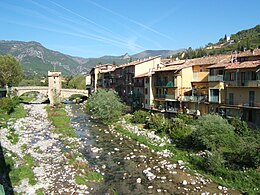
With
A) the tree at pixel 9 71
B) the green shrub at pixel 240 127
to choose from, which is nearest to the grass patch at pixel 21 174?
the green shrub at pixel 240 127

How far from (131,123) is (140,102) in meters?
9.12

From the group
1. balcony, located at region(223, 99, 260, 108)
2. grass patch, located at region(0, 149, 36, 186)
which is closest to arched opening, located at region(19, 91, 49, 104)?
grass patch, located at region(0, 149, 36, 186)

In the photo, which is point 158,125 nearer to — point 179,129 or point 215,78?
point 179,129

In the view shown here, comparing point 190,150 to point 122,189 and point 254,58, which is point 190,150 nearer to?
point 122,189

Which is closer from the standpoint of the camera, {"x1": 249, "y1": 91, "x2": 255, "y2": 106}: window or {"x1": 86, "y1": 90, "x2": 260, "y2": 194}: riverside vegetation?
{"x1": 86, "y1": 90, "x2": 260, "y2": 194}: riverside vegetation

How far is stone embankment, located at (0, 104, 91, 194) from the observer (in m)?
22.4

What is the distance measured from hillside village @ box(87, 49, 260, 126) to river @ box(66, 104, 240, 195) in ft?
37.1

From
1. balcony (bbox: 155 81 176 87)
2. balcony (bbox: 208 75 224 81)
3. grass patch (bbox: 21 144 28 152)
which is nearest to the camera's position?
grass patch (bbox: 21 144 28 152)

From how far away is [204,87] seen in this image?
41.5m

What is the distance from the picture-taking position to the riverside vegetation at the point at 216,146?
23.3 meters

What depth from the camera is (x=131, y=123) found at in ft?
158

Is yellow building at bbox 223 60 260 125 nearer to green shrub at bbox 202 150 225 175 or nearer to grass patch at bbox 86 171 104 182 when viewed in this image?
green shrub at bbox 202 150 225 175

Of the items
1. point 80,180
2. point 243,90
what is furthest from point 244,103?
point 80,180

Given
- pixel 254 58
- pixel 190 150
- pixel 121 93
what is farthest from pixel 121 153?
pixel 121 93
